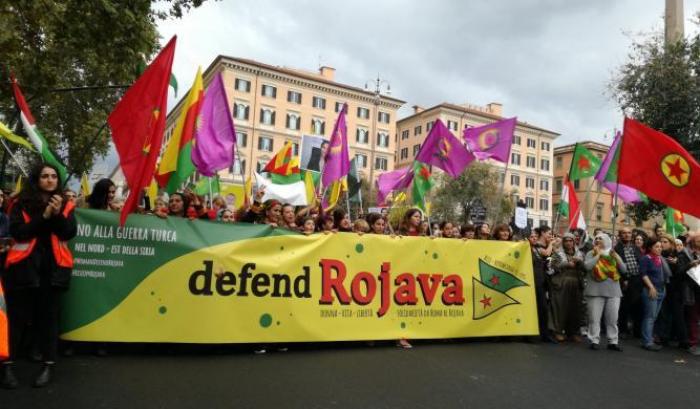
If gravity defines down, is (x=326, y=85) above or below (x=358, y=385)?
above

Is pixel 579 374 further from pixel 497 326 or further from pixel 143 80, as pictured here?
pixel 143 80

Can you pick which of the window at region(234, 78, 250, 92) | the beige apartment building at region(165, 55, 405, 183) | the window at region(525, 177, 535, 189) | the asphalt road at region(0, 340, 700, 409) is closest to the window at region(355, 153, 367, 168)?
the beige apartment building at region(165, 55, 405, 183)

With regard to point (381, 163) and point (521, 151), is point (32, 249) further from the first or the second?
point (521, 151)

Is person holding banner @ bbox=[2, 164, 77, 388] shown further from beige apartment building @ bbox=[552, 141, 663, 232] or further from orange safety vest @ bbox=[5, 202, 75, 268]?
beige apartment building @ bbox=[552, 141, 663, 232]

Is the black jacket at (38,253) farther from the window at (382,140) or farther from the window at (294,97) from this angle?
the window at (382,140)

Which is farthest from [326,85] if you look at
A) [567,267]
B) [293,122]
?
[567,267]

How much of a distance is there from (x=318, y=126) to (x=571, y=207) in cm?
5232

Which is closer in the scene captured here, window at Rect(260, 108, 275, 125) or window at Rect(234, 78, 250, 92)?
window at Rect(234, 78, 250, 92)

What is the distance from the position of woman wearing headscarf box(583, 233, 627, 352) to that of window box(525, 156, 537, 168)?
238 feet

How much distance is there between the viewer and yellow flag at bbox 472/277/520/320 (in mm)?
6844

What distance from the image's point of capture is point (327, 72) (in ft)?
217

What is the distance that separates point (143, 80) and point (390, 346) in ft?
13.9

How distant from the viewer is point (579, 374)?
5.50m

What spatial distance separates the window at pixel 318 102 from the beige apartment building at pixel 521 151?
1647 cm
